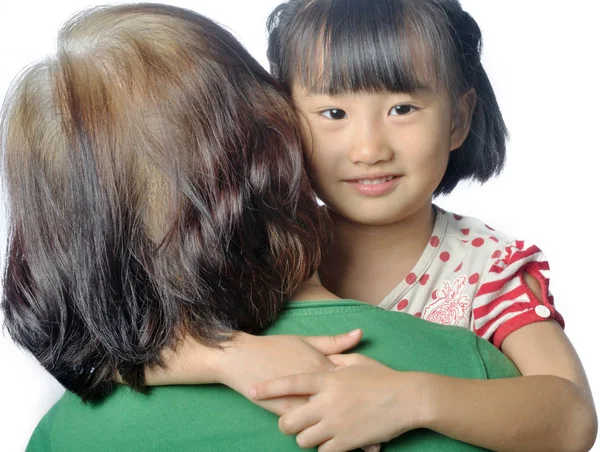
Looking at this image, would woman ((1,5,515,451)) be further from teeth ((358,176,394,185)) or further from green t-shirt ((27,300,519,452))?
teeth ((358,176,394,185))

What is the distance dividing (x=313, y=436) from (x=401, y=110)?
2.44 ft

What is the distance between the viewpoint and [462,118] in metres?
2.10

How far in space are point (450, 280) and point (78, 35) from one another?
0.92 m

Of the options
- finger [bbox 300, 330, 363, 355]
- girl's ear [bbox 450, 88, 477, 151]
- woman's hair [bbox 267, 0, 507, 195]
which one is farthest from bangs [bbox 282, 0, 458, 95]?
finger [bbox 300, 330, 363, 355]

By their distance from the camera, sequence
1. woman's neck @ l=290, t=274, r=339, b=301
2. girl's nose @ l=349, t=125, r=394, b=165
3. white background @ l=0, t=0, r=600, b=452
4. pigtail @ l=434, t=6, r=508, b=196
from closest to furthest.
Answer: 1. woman's neck @ l=290, t=274, r=339, b=301
2. girl's nose @ l=349, t=125, r=394, b=165
3. pigtail @ l=434, t=6, r=508, b=196
4. white background @ l=0, t=0, r=600, b=452

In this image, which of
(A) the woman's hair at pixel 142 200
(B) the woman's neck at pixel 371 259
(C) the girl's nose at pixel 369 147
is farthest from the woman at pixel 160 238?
(B) the woman's neck at pixel 371 259

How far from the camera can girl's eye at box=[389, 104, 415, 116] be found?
190cm

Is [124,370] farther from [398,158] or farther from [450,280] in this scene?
[450,280]

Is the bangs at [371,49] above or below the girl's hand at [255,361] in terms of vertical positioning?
above

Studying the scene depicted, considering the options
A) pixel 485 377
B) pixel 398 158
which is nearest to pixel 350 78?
pixel 398 158

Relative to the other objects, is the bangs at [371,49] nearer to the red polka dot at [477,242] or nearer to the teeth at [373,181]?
the teeth at [373,181]

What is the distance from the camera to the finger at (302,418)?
1.38 metres

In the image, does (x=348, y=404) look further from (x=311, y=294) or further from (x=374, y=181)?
(x=374, y=181)

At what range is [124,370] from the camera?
4.93ft
